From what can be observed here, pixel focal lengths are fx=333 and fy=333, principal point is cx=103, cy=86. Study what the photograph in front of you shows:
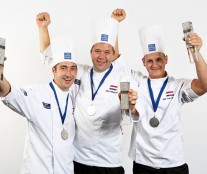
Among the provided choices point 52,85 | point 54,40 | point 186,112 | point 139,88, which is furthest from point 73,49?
point 186,112

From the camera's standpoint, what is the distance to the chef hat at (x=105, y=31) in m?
2.02

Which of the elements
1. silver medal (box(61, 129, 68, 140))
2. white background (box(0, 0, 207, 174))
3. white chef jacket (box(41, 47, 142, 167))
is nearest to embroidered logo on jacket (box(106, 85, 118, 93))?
white chef jacket (box(41, 47, 142, 167))

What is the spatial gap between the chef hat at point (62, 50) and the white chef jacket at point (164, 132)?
18.6 inches

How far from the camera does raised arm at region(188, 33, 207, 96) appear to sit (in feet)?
5.36

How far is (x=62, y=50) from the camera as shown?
193 cm

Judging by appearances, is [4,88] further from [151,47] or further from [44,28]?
[151,47]

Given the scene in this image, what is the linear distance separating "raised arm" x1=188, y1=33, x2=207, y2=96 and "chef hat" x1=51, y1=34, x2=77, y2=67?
0.68 metres

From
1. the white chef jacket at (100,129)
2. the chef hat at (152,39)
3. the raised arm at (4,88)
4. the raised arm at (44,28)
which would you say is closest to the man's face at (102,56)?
the white chef jacket at (100,129)

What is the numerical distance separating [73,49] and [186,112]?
1.26m

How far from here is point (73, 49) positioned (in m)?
1.96

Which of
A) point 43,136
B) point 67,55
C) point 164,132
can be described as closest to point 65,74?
point 67,55

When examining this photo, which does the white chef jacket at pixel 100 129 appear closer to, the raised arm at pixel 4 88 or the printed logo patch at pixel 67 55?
the printed logo patch at pixel 67 55

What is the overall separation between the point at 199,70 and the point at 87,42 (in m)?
1.24

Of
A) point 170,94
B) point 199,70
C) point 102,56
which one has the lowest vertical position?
point 170,94
